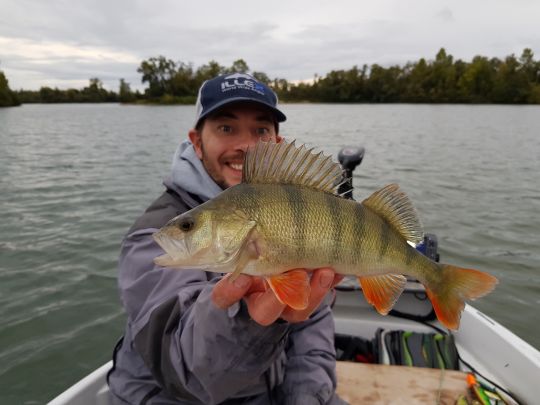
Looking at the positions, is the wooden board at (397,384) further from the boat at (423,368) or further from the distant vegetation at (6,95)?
the distant vegetation at (6,95)

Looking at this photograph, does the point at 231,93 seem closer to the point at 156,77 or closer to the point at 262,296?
the point at 262,296

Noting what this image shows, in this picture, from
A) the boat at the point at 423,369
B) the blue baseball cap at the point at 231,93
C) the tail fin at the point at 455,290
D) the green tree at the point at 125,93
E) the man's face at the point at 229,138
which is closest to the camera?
the tail fin at the point at 455,290

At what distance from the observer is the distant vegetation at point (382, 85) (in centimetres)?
8071

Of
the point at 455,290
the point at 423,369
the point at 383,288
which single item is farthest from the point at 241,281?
the point at 423,369

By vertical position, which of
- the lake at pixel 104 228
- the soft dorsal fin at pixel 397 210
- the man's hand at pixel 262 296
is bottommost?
the lake at pixel 104 228

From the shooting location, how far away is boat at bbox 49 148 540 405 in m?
3.08

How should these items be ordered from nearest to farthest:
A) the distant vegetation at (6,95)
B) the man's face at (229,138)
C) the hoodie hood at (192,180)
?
the hoodie hood at (192,180)
the man's face at (229,138)
the distant vegetation at (6,95)

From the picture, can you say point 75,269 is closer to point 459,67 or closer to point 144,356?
point 144,356

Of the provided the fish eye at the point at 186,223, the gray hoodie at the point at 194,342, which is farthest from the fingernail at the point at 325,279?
the fish eye at the point at 186,223

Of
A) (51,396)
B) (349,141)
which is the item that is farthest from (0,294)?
(349,141)

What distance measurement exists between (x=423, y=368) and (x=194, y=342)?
2445mm

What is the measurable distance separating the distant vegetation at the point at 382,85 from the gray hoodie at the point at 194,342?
82475 millimetres

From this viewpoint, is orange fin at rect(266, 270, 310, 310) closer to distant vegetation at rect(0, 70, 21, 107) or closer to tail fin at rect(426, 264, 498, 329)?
tail fin at rect(426, 264, 498, 329)

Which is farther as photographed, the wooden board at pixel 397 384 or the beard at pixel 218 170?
the wooden board at pixel 397 384
